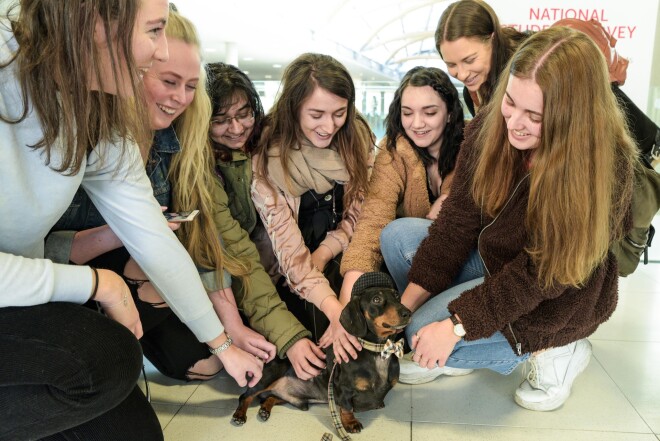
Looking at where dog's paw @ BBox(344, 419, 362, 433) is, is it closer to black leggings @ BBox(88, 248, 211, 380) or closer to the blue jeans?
the blue jeans

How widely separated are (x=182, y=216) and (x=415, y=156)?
36.9 inches

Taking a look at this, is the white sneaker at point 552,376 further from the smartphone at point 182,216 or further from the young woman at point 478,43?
the smartphone at point 182,216

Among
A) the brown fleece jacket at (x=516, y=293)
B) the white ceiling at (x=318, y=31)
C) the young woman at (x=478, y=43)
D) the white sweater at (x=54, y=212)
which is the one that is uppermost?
the young woman at (x=478, y=43)

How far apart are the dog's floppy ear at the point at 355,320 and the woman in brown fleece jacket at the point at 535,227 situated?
7.0 inches

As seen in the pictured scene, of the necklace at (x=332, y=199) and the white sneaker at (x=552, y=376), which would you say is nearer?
the white sneaker at (x=552, y=376)

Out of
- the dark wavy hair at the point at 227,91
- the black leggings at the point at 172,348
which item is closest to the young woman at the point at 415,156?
the dark wavy hair at the point at 227,91

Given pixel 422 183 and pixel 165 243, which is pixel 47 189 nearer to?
pixel 165 243

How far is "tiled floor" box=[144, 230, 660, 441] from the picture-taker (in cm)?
164

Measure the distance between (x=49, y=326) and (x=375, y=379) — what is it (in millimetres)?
914

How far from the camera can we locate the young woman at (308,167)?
194 cm

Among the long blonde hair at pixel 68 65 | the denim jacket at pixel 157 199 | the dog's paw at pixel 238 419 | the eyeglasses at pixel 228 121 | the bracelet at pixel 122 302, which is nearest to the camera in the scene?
the long blonde hair at pixel 68 65

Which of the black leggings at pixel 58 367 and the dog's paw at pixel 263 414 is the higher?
the black leggings at pixel 58 367

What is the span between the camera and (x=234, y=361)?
5.31ft

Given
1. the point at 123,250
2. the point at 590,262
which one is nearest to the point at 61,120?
the point at 123,250
